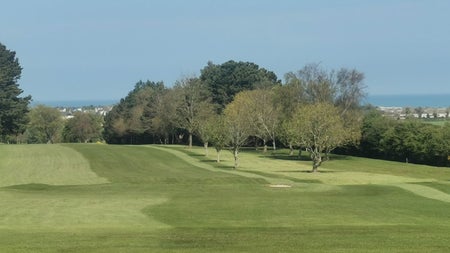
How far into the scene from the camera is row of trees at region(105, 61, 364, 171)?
6188 centimetres

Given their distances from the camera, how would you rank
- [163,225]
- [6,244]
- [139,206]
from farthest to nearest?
1. [139,206]
2. [163,225]
3. [6,244]

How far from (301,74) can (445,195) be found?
188 ft

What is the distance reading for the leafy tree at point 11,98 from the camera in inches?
4269

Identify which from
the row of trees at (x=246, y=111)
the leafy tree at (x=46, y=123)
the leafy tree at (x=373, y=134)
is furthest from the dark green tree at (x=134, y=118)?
the leafy tree at (x=373, y=134)

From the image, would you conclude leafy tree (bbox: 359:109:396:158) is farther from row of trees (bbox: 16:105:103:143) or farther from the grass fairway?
row of trees (bbox: 16:105:103:143)

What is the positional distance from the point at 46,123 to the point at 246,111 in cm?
9660

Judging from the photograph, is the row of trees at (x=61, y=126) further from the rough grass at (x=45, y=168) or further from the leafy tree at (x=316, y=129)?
the leafy tree at (x=316, y=129)

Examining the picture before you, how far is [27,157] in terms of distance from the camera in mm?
69688

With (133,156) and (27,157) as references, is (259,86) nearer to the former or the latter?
(133,156)

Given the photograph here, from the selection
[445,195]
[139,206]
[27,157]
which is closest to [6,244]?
[139,206]

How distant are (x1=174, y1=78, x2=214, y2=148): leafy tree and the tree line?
0.57ft

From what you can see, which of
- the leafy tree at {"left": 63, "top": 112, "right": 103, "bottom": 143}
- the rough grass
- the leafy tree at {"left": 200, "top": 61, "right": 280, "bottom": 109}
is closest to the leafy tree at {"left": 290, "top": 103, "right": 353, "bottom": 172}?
the rough grass

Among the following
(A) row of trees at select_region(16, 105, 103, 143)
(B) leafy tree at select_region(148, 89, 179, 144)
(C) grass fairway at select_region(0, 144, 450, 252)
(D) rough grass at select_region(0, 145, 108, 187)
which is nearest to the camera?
(C) grass fairway at select_region(0, 144, 450, 252)

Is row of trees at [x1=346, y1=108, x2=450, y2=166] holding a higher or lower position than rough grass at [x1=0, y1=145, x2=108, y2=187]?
higher
